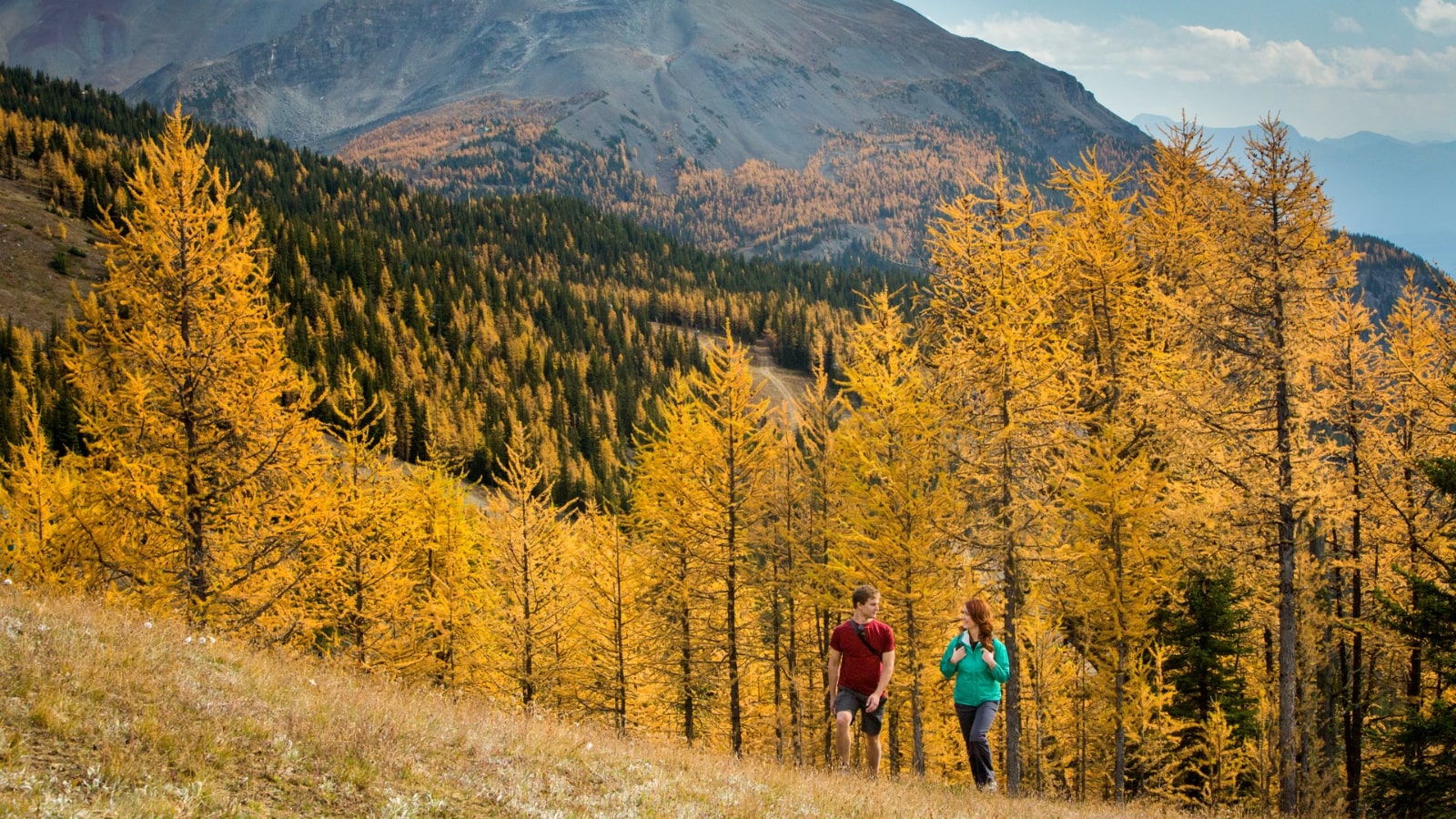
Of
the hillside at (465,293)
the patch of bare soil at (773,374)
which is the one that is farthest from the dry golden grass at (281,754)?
the patch of bare soil at (773,374)

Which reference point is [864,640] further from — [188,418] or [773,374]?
[773,374]

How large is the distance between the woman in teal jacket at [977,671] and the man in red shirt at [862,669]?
869 millimetres

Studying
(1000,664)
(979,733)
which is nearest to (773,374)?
(1000,664)

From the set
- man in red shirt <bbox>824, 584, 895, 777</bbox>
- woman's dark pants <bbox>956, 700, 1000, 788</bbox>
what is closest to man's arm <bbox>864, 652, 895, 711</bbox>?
man in red shirt <bbox>824, 584, 895, 777</bbox>

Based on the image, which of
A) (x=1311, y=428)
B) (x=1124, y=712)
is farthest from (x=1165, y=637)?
(x=1311, y=428)

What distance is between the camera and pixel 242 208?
111938mm

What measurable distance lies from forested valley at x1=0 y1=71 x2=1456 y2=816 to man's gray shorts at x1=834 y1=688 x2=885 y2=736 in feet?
16.1

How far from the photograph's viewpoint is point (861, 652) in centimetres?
920

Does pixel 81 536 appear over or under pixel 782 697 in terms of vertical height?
over

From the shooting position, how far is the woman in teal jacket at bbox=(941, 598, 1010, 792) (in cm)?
929

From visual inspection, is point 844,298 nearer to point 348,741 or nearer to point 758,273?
point 758,273

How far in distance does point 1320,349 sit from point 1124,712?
8.88 meters

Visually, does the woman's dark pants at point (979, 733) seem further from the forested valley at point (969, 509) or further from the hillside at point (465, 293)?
the hillside at point (465, 293)

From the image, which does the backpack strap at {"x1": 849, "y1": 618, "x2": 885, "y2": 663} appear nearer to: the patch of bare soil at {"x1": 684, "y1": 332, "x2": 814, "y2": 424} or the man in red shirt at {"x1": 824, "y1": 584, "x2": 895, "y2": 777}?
the man in red shirt at {"x1": 824, "y1": 584, "x2": 895, "y2": 777}
